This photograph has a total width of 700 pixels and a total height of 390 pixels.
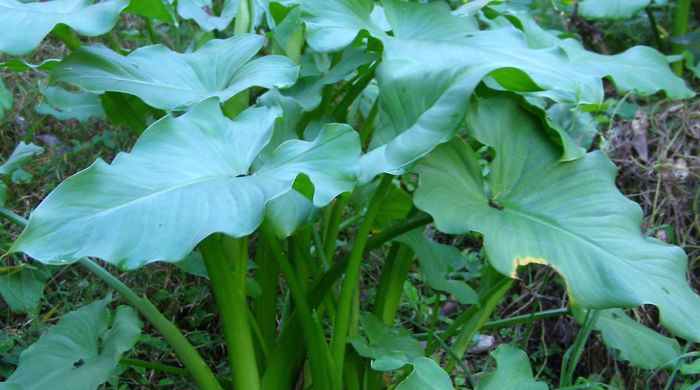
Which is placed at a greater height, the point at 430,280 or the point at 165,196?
the point at 165,196

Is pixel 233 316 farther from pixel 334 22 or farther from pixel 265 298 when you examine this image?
pixel 334 22

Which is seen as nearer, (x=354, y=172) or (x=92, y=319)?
(x=354, y=172)

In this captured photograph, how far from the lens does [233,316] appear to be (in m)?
1.16

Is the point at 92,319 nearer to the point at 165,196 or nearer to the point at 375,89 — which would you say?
the point at 165,196

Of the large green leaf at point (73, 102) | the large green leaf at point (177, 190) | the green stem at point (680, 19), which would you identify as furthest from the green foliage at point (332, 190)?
the green stem at point (680, 19)

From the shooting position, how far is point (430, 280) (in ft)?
4.33

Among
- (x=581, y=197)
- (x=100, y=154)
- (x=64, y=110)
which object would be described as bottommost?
(x=100, y=154)

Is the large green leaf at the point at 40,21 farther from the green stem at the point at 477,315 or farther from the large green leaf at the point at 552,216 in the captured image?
the green stem at the point at 477,315

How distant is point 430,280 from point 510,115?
1.07 ft

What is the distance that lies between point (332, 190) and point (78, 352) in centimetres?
59

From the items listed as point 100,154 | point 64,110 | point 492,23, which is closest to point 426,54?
point 492,23

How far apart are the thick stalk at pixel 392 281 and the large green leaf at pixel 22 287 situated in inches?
28.6

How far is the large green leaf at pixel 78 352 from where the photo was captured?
1.15 m

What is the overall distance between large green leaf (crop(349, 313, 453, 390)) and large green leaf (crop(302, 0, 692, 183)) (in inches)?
11.0
